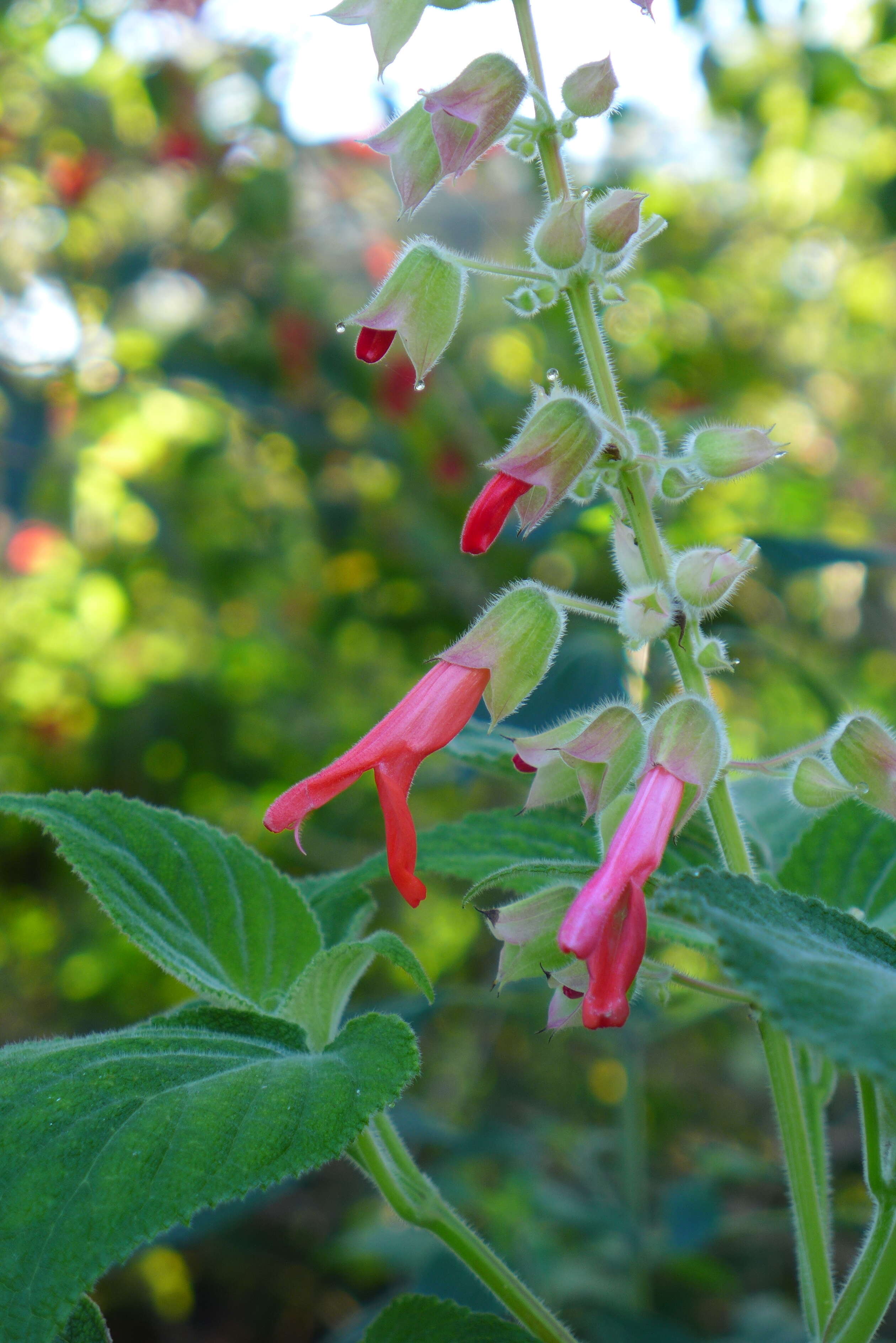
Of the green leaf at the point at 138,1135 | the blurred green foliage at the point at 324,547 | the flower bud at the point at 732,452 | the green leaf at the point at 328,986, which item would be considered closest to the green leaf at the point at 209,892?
the green leaf at the point at 328,986

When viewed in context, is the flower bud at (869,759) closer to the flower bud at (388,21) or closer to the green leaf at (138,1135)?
the green leaf at (138,1135)

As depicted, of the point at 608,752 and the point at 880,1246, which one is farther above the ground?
the point at 608,752

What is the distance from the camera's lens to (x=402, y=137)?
62 centimetres

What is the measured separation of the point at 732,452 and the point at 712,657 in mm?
114

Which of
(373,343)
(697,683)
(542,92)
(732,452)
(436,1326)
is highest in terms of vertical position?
(542,92)

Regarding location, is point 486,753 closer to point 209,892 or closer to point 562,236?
point 209,892

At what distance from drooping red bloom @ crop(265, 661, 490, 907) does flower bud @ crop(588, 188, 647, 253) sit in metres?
0.25

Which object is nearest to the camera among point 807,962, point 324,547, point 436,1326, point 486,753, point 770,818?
point 807,962

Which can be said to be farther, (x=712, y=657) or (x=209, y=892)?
(x=209, y=892)

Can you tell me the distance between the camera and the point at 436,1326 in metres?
0.64

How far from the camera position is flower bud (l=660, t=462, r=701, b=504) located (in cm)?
60

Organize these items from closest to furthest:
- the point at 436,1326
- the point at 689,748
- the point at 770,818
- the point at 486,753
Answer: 1. the point at 689,748
2. the point at 436,1326
3. the point at 486,753
4. the point at 770,818

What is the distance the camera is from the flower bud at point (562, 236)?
21.7 inches

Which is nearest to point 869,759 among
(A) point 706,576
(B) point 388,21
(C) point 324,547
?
(A) point 706,576
